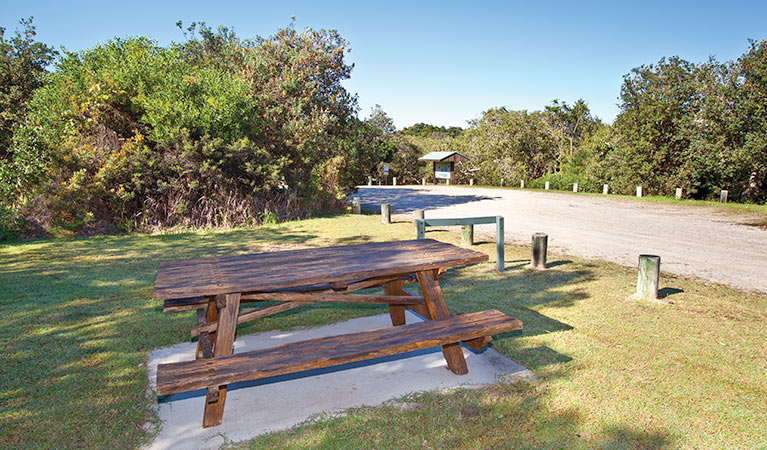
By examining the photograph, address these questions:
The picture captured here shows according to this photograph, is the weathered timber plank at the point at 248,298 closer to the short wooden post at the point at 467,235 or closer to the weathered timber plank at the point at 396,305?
the weathered timber plank at the point at 396,305

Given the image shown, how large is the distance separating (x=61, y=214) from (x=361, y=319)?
947 centimetres

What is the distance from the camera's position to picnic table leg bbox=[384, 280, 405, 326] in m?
4.42

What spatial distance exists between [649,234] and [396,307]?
894 cm

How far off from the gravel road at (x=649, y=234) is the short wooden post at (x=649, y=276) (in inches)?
71.4

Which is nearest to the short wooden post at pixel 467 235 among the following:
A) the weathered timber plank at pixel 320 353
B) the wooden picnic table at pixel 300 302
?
the wooden picnic table at pixel 300 302

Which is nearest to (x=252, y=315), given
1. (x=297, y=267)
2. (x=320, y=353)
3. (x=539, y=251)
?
(x=297, y=267)

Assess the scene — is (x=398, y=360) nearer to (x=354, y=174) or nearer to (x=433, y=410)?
(x=433, y=410)

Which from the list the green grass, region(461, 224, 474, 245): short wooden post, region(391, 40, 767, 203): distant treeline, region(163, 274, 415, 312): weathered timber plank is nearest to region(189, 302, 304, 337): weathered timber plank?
region(163, 274, 415, 312): weathered timber plank

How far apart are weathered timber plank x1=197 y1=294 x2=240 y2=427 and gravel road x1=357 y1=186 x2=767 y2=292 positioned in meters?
6.69

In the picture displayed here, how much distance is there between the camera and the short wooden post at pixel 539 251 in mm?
7184

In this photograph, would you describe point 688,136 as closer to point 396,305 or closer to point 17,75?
point 396,305

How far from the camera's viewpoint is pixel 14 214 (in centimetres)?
1088

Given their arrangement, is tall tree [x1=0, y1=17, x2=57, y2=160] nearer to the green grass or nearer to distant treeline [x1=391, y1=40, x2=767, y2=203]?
the green grass

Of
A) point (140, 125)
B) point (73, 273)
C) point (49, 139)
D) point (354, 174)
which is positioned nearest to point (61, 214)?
point (49, 139)
